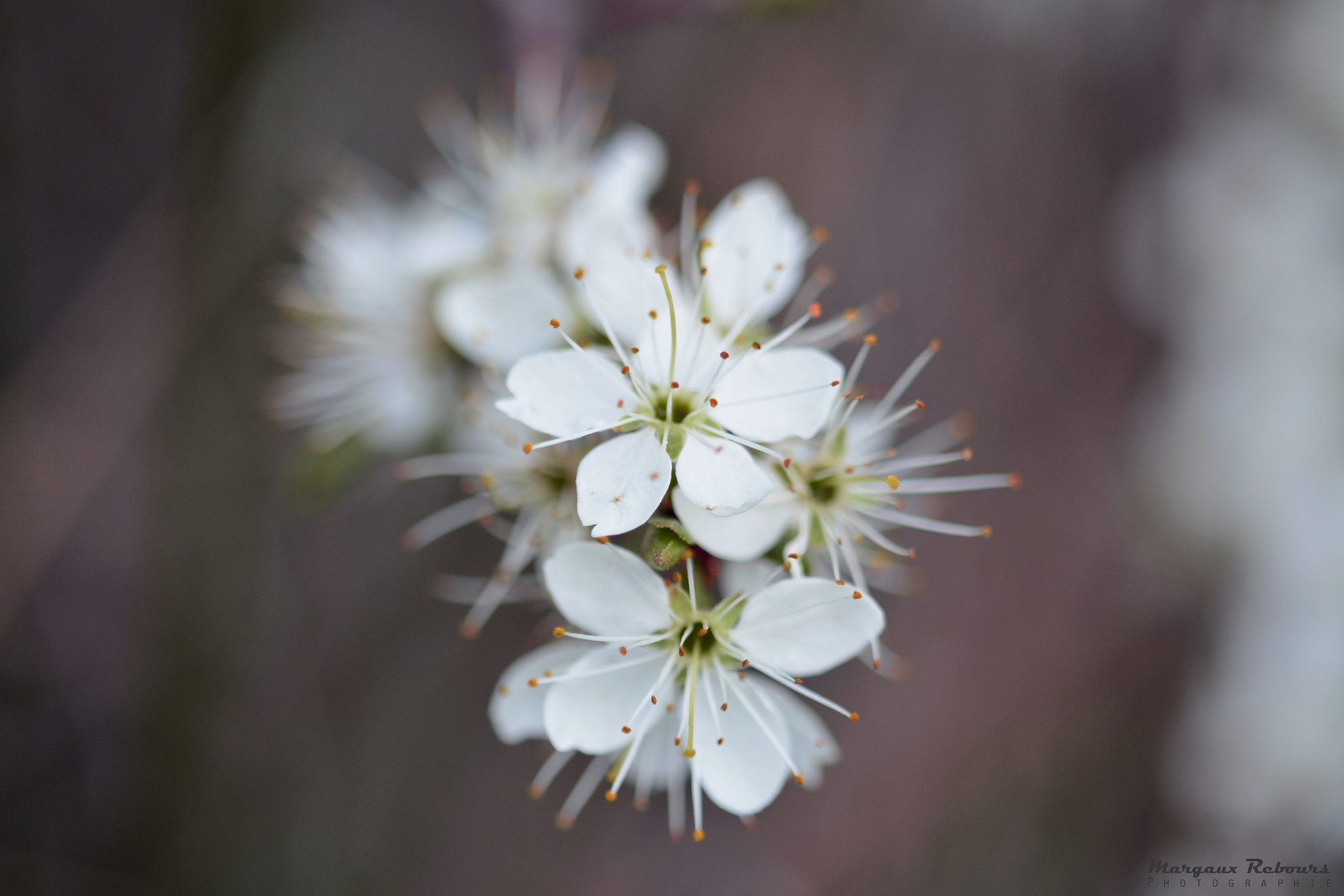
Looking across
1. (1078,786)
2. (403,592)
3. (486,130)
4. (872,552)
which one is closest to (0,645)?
(403,592)

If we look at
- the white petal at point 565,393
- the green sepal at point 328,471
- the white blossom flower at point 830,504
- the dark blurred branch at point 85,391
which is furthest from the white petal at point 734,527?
the dark blurred branch at point 85,391

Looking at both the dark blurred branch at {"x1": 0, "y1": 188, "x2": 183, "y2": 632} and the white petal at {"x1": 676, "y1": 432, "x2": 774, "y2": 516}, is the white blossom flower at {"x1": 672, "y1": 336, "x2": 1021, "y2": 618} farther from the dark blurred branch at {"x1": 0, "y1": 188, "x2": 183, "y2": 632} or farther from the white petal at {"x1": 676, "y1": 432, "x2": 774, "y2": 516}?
the dark blurred branch at {"x1": 0, "y1": 188, "x2": 183, "y2": 632}

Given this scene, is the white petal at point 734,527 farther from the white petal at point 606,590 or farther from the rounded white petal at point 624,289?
the rounded white petal at point 624,289

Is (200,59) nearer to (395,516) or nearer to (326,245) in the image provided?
(326,245)

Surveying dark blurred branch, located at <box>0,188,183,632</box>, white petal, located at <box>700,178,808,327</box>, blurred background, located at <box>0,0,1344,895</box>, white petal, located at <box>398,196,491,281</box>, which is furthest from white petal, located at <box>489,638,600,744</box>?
dark blurred branch, located at <box>0,188,183,632</box>

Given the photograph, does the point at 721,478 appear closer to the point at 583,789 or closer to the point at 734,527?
the point at 734,527

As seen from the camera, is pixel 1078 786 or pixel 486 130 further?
pixel 1078 786
